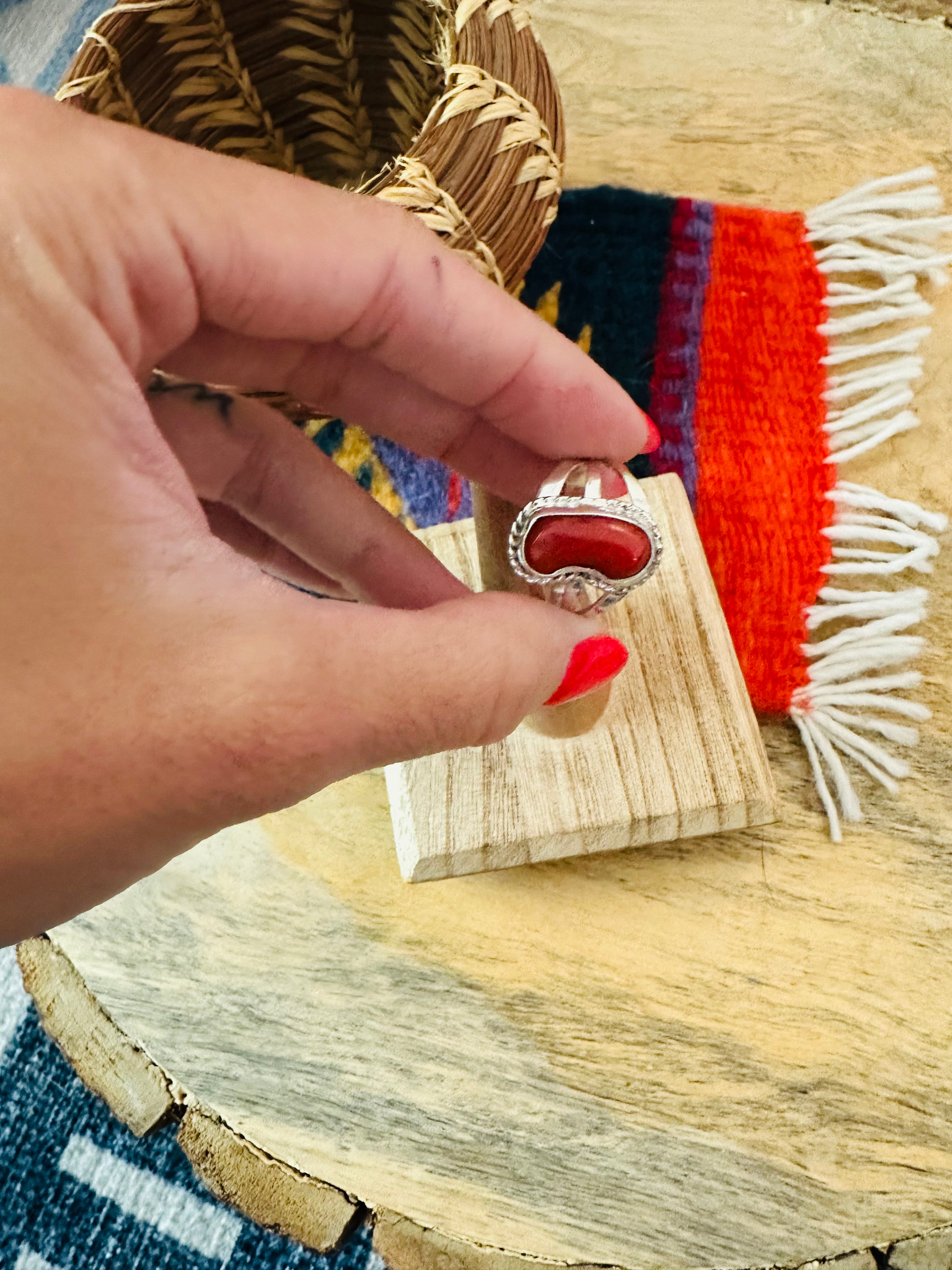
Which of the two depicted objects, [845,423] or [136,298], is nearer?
[136,298]

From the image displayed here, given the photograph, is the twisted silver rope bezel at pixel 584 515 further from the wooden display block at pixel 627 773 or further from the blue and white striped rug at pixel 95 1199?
the blue and white striped rug at pixel 95 1199

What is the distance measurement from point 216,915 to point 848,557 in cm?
33

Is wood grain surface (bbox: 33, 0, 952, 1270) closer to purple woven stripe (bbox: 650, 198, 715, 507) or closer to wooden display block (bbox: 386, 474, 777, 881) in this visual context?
wooden display block (bbox: 386, 474, 777, 881)

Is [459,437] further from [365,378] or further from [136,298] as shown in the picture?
[136,298]

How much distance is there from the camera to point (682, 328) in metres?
0.50

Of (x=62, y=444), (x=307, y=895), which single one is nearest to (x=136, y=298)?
(x=62, y=444)

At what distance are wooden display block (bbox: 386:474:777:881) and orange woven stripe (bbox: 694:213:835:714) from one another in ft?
0.13

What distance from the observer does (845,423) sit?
18.8 inches

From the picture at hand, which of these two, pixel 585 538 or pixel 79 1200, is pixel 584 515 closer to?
pixel 585 538

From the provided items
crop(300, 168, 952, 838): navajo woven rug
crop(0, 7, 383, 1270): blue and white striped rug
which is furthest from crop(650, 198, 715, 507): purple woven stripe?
crop(0, 7, 383, 1270): blue and white striped rug

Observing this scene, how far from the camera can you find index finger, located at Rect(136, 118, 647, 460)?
0.27 m

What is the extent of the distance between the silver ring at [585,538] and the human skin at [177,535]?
0.02 metres

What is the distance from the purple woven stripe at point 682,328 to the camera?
49cm

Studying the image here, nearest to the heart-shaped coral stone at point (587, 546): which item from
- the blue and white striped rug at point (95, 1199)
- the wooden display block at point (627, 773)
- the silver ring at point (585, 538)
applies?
the silver ring at point (585, 538)
